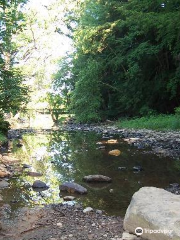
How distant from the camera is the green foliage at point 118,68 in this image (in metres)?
19.6

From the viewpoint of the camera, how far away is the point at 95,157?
847cm

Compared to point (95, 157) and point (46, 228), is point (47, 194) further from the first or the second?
point (95, 157)

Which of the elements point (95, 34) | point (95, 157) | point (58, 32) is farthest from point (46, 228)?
point (58, 32)

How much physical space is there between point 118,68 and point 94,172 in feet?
58.5

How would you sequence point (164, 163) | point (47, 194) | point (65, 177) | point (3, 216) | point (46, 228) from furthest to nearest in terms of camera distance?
point (164, 163), point (65, 177), point (47, 194), point (3, 216), point (46, 228)

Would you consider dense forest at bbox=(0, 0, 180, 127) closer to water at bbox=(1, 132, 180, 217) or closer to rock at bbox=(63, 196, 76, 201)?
water at bbox=(1, 132, 180, 217)

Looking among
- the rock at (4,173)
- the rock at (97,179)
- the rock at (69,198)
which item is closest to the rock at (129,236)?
the rock at (69,198)

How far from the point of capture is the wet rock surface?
10.7 ft

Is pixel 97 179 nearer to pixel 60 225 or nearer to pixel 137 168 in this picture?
pixel 137 168

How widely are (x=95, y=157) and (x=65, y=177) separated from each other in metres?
2.37

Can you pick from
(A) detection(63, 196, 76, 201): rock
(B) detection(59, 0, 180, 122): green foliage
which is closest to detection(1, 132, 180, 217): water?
(A) detection(63, 196, 76, 201): rock

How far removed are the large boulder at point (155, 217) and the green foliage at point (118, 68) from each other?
1458cm

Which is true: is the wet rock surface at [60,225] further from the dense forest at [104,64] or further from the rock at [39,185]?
the dense forest at [104,64]

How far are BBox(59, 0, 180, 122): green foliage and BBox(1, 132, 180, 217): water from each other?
1023cm
